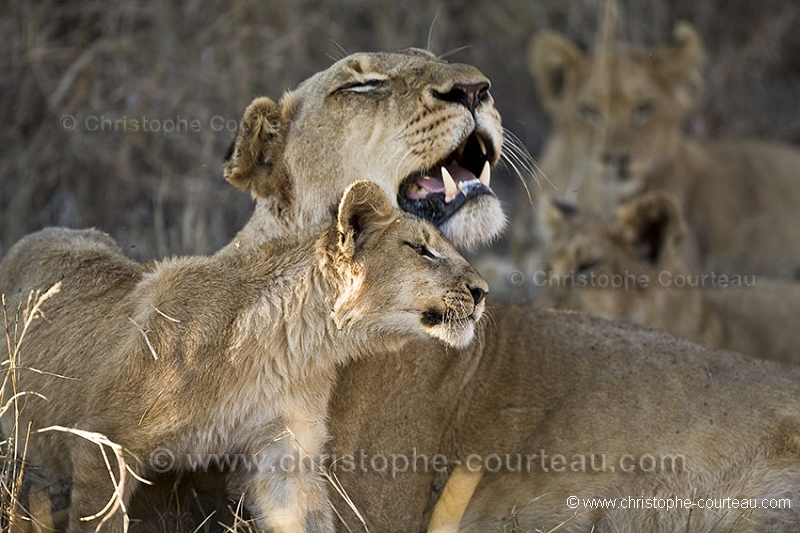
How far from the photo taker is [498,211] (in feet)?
11.8

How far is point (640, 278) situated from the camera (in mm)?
5816

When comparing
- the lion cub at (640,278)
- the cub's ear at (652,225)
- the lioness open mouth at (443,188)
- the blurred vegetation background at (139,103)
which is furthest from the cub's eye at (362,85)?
the cub's ear at (652,225)

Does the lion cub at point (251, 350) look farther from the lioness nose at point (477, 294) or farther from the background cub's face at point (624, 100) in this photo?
the background cub's face at point (624, 100)

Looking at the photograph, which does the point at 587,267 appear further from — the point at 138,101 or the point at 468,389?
the point at 138,101

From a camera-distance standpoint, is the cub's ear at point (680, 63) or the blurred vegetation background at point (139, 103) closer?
the blurred vegetation background at point (139, 103)

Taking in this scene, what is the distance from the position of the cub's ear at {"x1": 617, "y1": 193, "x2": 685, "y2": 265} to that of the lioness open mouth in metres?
2.24

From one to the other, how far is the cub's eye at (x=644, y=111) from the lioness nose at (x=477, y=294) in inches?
182

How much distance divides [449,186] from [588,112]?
4.34 meters

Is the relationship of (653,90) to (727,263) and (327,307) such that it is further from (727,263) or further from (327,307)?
(327,307)

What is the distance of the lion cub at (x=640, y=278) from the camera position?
5.73 meters

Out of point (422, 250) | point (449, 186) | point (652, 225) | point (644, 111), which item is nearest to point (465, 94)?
point (449, 186)

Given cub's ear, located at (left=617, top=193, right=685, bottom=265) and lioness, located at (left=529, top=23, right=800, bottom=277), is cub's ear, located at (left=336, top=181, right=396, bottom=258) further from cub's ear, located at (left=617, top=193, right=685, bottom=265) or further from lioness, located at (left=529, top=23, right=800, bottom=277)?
lioness, located at (left=529, top=23, right=800, bottom=277)

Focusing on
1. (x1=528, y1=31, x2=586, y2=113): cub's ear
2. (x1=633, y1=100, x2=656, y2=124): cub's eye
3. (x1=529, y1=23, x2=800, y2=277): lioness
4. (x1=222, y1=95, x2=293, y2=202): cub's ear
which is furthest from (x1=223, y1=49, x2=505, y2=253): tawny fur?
(x1=528, y1=31, x2=586, y2=113): cub's ear

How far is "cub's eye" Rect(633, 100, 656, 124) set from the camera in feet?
24.6
